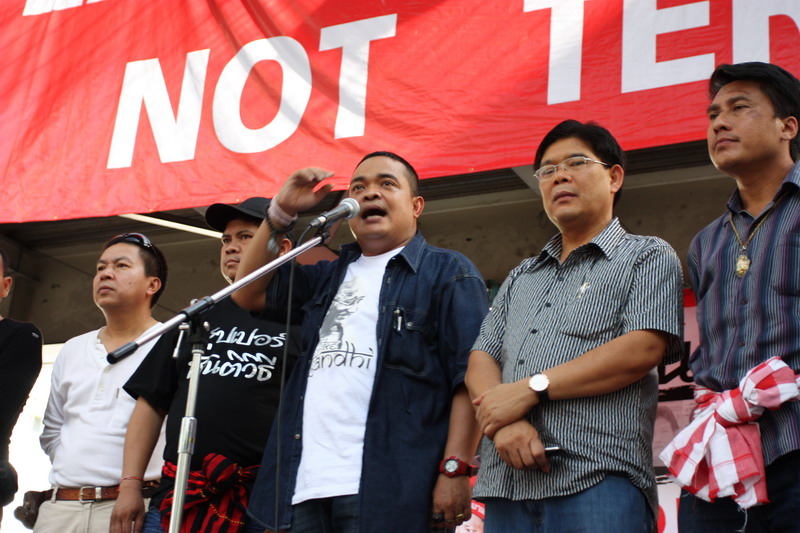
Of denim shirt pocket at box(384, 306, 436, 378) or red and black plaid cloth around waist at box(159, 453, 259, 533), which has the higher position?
denim shirt pocket at box(384, 306, 436, 378)

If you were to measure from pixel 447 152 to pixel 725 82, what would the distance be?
1.86 m

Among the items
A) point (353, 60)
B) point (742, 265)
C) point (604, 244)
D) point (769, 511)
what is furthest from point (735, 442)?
point (353, 60)

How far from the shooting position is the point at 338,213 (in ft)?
8.77

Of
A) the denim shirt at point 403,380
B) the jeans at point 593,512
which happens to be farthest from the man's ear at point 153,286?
the jeans at point 593,512

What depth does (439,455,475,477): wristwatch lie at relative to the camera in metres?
2.47

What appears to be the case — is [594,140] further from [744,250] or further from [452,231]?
[452,231]

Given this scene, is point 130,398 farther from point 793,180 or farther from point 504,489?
point 793,180

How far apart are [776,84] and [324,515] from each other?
1.58 m

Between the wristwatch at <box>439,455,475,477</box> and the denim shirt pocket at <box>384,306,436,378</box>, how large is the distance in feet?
0.82

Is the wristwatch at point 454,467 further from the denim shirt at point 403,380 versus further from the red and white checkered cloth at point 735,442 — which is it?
the red and white checkered cloth at point 735,442

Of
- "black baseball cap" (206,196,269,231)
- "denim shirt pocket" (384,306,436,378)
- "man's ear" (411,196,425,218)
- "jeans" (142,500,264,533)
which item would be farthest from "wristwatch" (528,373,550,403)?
"black baseball cap" (206,196,269,231)

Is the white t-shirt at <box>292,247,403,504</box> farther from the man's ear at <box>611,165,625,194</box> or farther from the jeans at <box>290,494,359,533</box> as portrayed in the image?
the man's ear at <box>611,165,625,194</box>

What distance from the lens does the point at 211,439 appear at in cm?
300

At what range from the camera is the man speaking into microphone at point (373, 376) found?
8.09 feet
